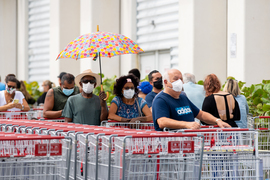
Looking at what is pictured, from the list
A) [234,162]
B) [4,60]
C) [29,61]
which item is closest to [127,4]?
[29,61]

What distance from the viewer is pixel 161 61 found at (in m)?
14.6

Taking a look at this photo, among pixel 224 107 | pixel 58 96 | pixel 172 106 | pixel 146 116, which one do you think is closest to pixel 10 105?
pixel 58 96

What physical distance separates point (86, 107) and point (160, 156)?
9.44 ft

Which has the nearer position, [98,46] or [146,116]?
[146,116]

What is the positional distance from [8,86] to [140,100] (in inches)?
139

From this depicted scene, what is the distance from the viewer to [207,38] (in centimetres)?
1166

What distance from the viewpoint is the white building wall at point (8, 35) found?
21.2 metres

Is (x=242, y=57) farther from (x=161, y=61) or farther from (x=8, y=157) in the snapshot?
(x=8, y=157)

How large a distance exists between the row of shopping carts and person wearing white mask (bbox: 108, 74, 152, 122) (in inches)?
88.3

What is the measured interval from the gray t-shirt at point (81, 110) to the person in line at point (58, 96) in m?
0.93

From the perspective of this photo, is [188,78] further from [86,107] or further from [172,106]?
[172,106]

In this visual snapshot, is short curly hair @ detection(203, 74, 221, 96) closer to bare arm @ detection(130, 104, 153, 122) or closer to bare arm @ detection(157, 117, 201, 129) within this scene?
bare arm @ detection(130, 104, 153, 122)

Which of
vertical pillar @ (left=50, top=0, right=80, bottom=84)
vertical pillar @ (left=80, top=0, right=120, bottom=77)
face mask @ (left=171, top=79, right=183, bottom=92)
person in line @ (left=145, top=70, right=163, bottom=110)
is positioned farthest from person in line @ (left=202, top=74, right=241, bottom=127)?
vertical pillar @ (left=50, top=0, right=80, bottom=84)

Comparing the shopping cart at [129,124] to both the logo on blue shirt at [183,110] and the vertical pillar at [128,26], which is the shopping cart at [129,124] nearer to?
the logo on blue shirt at [183,110]
